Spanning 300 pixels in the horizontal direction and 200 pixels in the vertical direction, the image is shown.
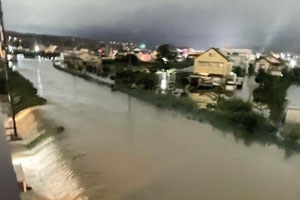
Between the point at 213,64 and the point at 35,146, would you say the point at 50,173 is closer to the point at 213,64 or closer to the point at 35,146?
the point at 35,146

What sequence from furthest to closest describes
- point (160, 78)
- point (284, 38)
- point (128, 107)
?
point (128, 107)
point (160, 78)
point (284, 38)

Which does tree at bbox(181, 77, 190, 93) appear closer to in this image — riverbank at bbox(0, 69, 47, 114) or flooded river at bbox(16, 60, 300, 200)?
flooded river at bbox(16, 60, 300, 200)

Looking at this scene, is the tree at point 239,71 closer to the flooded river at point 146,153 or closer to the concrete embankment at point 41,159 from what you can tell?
the flooded river at point 146,153

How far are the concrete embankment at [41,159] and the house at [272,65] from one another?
2.08 feet

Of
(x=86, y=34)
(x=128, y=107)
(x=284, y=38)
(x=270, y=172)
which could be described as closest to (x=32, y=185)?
(x=128, y=107)

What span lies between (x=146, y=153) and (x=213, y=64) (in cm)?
35

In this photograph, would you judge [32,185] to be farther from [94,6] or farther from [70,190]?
[94,6]

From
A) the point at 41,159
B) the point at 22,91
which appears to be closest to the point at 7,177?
the point at 41,159

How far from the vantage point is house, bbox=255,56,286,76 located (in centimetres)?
66

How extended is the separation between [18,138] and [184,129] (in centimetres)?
67

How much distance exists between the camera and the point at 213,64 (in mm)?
718

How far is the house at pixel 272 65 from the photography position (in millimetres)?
655

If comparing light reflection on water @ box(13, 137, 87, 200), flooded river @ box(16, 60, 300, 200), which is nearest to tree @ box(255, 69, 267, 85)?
flooded river @ box(16, 60, 300, 200)

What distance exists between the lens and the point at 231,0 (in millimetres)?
681
